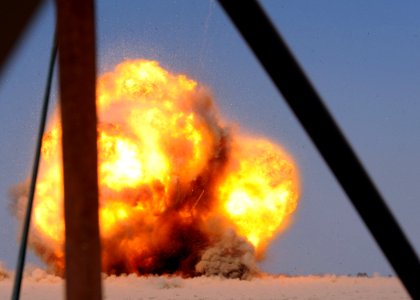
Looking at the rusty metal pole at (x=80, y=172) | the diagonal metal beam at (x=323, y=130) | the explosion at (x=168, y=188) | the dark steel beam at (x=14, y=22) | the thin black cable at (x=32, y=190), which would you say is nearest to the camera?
the diagonal metal beam at (x=323, y=130)

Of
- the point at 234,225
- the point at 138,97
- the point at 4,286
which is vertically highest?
the point at 138,97

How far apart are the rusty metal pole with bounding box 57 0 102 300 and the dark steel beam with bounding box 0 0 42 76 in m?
0.34

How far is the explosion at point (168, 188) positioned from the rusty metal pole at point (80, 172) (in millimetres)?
41365

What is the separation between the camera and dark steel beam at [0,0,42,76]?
178 inches

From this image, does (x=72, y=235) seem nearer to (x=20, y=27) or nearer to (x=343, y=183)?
(x=20, y=27)

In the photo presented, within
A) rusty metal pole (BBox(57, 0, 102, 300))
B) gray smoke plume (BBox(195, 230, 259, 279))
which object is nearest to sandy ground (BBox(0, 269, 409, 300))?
gray smoke plume (BBox(195, 230, 259, 279))

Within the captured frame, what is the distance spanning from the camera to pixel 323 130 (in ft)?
13.5

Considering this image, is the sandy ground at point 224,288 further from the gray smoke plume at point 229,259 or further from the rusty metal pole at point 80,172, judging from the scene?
the rusty metal pole at point 80,172

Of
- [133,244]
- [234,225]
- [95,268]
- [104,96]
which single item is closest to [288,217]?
[234,225]

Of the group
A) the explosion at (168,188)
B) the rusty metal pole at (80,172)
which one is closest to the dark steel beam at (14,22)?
the rusty metal pole at (80,172)

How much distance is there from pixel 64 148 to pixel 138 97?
149 feet

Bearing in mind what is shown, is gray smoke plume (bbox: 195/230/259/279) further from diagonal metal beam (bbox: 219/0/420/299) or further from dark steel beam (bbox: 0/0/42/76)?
diagonal metal beam (bbox: 219/0/420/299)

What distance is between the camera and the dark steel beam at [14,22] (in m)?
4.52

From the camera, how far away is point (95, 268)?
4.41m
